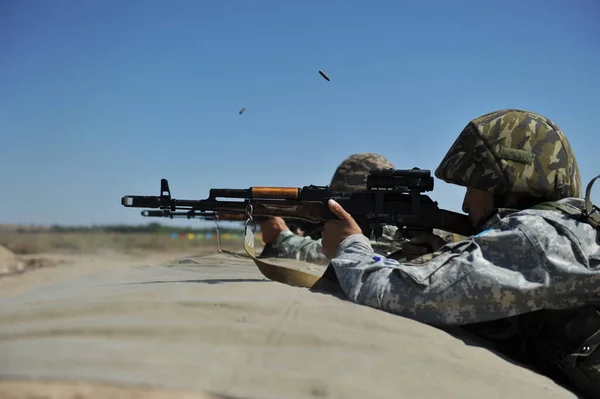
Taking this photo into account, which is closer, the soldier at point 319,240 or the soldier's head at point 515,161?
the soldier's head at point 515,161

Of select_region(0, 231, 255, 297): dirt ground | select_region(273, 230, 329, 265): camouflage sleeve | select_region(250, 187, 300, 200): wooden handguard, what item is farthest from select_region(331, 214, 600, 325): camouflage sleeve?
select_region(0, 231, 255, 297): dirt ground

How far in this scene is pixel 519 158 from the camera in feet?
9.53

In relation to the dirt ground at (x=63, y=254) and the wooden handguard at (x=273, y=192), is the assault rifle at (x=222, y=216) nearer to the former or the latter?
the wooden handguard at (x=273, y=192)

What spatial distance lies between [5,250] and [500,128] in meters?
16.3

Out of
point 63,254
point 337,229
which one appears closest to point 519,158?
point 337,229

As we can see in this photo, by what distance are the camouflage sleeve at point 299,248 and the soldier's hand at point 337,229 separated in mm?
2853

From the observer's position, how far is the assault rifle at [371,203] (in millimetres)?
3805

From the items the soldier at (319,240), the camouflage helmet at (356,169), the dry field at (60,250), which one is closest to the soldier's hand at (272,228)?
the soldier at (319,240)

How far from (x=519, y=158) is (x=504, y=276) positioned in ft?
2.55

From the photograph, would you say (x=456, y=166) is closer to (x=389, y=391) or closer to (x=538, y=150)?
(x=538, y=150)

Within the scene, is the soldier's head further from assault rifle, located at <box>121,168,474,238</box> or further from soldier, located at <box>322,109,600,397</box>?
assault rifle, located at <box>121,168,474,238</box>

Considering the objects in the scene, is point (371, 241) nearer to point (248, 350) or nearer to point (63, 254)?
point (248, 350)

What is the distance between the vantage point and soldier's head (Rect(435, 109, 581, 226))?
9.50ft

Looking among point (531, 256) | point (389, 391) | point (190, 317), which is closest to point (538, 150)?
point (531, 256)
